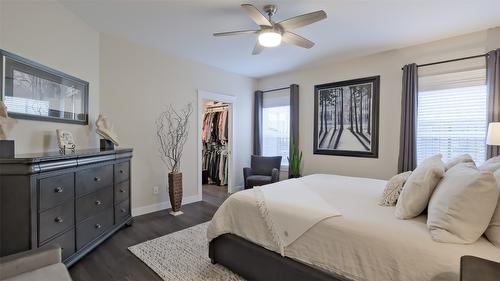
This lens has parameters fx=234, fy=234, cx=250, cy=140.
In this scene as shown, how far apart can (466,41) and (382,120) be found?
1388 millimetres

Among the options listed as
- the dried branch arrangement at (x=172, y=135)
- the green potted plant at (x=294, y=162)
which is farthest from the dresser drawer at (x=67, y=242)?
the green potted plant at (x=294, y=162)

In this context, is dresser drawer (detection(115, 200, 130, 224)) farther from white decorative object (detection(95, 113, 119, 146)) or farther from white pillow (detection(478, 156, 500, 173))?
white pillow (detection(478, 156, 500, 173))

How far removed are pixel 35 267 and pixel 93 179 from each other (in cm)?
127

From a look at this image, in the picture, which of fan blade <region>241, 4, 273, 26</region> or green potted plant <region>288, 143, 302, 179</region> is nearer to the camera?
fan blade <region>241, 4, 273, 26</region>

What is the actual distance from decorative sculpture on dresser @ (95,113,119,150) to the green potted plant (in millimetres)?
3075

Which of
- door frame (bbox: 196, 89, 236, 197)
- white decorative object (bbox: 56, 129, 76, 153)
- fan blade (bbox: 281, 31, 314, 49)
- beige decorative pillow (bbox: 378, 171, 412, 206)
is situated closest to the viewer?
beige decorative pillow (bbox: 378, 171, 412, 206)

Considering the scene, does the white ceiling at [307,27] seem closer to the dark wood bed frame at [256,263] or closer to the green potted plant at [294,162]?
the green potted plant at [294,162]

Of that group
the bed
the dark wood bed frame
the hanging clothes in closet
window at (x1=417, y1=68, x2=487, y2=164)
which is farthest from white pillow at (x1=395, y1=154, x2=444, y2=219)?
the hanging clothes in closet

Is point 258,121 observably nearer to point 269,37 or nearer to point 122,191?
point 269,37

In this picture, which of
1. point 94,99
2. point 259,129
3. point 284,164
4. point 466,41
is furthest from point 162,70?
point 466,41

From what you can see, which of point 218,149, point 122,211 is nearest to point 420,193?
point 122,211

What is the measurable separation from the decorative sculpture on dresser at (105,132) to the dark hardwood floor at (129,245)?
1.10 meters

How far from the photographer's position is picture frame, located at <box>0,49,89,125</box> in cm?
197

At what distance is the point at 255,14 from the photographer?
2145mm
